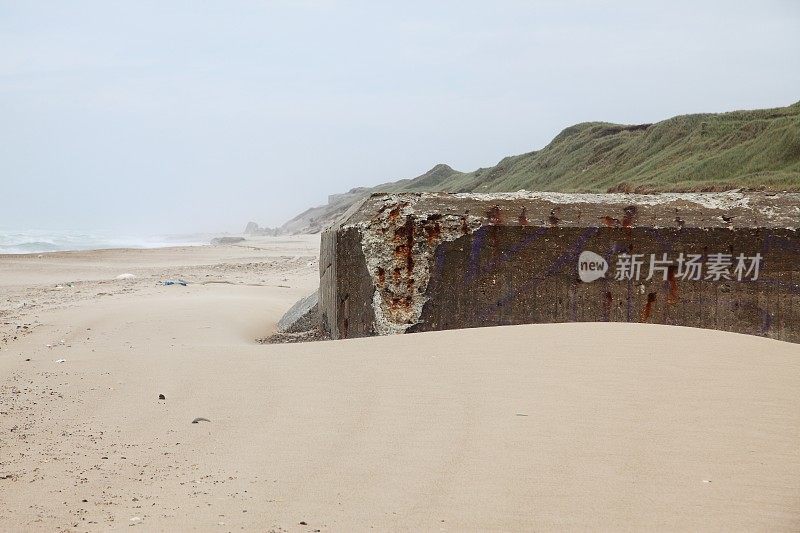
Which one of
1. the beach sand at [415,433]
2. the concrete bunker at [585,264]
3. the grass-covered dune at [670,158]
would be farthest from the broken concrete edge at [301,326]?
the grass-covered dune at [670,158]

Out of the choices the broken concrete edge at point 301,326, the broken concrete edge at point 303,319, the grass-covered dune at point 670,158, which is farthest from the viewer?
the grass-covered dune at point 670,158

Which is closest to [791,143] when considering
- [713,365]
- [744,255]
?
[744,255]

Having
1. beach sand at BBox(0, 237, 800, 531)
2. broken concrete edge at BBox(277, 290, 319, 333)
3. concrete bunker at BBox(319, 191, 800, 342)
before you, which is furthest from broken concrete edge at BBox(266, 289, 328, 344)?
beach sand at BBox(0, 237, 800, 531)

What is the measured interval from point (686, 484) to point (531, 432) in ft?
1.97

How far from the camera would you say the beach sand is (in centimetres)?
220

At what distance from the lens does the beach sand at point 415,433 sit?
2195mm

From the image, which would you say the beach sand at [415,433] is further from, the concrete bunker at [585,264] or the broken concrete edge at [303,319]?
the broken concrete edge at [303,319]

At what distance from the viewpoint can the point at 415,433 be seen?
9.25ft

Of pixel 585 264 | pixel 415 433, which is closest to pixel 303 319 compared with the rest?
pixel 585 264

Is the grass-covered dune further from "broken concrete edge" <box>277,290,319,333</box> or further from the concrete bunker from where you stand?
A: "broken concrete edge" <box>277,290,319,333</box>

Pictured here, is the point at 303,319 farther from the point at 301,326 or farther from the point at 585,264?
the point at 585,264

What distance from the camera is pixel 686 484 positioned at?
2.32 meters

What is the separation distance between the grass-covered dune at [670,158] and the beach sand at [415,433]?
11297 millimetres

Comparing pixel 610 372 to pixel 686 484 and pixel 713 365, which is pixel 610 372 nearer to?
pixel 713 365
